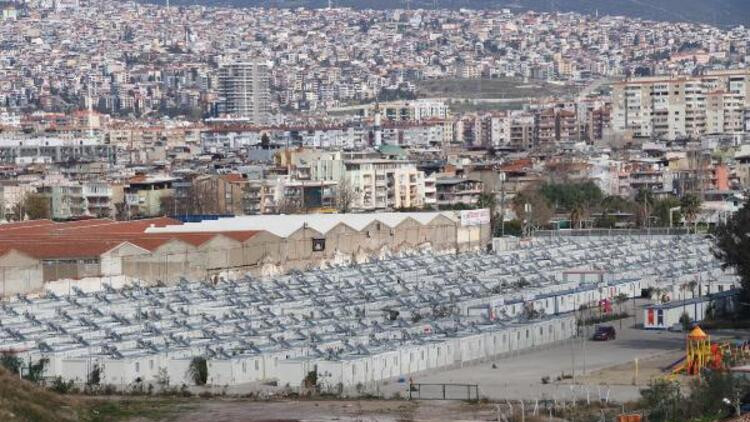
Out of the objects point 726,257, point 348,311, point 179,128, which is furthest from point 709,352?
point 179,128

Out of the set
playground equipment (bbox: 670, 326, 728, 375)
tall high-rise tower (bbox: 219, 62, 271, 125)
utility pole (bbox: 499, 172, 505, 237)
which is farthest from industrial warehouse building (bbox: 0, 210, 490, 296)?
tall high-rise tower (bbox: 219, 62, 271, 125)

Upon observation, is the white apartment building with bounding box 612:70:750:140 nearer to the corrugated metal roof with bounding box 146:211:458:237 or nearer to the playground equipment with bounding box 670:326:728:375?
Result: the corrugated metal roof with bounding box 146:211:458:237

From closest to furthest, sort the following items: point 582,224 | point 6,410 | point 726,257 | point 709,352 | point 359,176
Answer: point 6,410 → point 709,352 → point 726,257 → point 582,224 → point 359,176

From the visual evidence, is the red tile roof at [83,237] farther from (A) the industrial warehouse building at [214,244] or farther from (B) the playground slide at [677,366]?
(B) the playground slide at [677,366]

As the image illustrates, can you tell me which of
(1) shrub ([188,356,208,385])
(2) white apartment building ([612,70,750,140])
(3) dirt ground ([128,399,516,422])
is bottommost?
(3) dirt ground ([128,399,516,422])

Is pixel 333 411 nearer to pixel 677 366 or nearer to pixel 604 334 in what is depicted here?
pixel 677 366

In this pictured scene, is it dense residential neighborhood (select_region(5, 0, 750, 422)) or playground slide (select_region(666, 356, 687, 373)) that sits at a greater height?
dense residential neighborhood (select_region(5, 0, 750, 422))

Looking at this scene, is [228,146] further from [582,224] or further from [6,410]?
[6,410]
